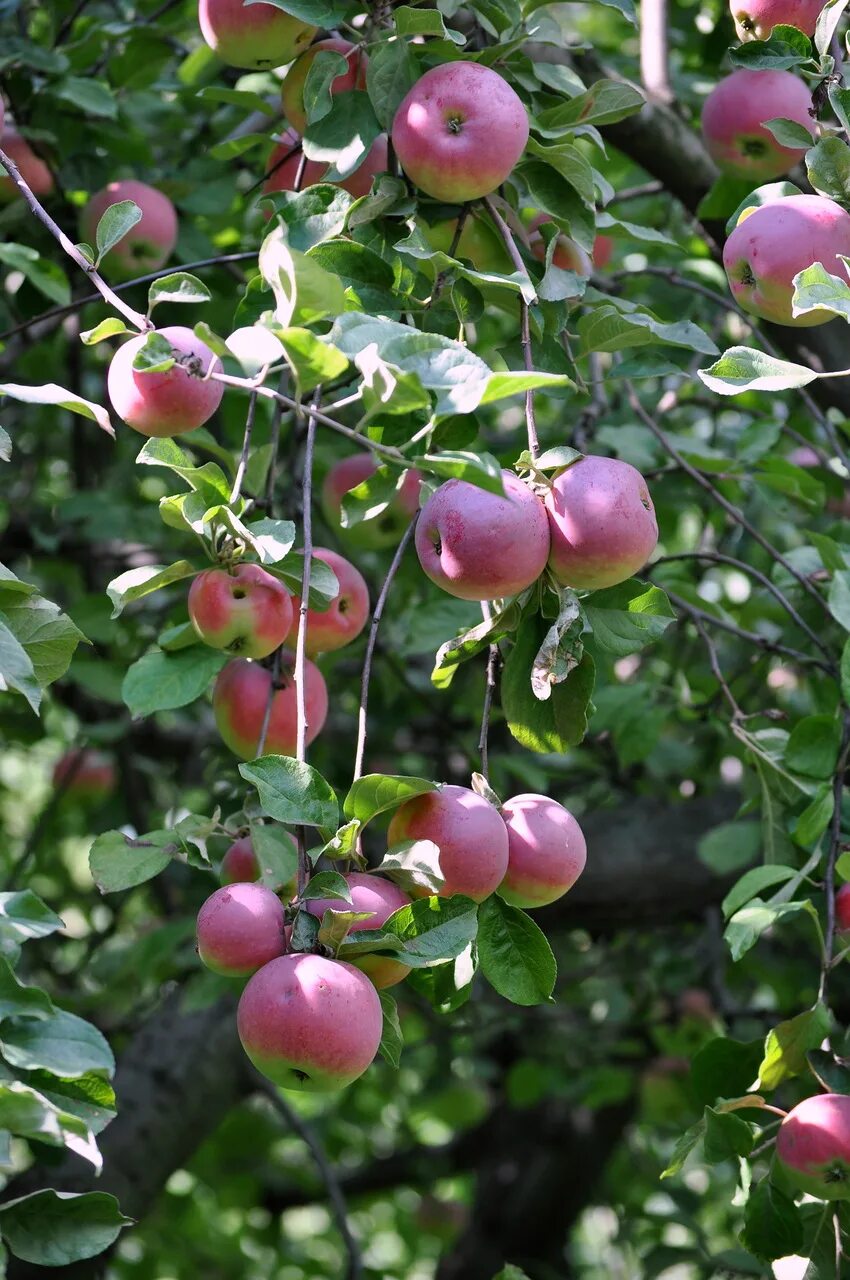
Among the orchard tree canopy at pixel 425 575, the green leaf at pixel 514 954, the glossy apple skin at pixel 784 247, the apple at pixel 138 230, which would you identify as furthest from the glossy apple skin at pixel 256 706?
the apple at pixel 138 230

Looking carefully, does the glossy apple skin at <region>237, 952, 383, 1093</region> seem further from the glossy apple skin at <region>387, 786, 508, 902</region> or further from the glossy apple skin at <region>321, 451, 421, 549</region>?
the glossy apple skin at <region>321, 451, 421, 549</region>

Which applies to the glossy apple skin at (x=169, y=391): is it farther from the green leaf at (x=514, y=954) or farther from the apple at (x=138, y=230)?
the apple at (x=138, y=230)

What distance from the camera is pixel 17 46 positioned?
5.28ft

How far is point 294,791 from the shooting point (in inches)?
33.9

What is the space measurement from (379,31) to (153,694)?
603mm

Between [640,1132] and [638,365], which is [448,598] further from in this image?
[640,1132]

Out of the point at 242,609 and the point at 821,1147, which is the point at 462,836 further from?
the point at 821,1147

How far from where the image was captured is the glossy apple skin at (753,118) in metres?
1.39

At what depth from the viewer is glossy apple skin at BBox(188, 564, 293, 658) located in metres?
1.05

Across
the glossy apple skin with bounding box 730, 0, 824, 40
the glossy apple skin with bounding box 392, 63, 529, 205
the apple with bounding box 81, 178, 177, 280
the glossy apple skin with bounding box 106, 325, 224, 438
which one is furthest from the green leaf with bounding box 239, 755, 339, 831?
the apple with bounding box 81, 178, 177, 280

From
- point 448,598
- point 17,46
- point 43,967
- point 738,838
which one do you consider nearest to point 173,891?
point 43,967

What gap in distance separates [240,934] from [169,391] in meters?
0.38

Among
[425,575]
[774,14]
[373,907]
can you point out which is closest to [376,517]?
[425,575]

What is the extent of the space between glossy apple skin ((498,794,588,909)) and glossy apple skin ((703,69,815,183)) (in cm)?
78
